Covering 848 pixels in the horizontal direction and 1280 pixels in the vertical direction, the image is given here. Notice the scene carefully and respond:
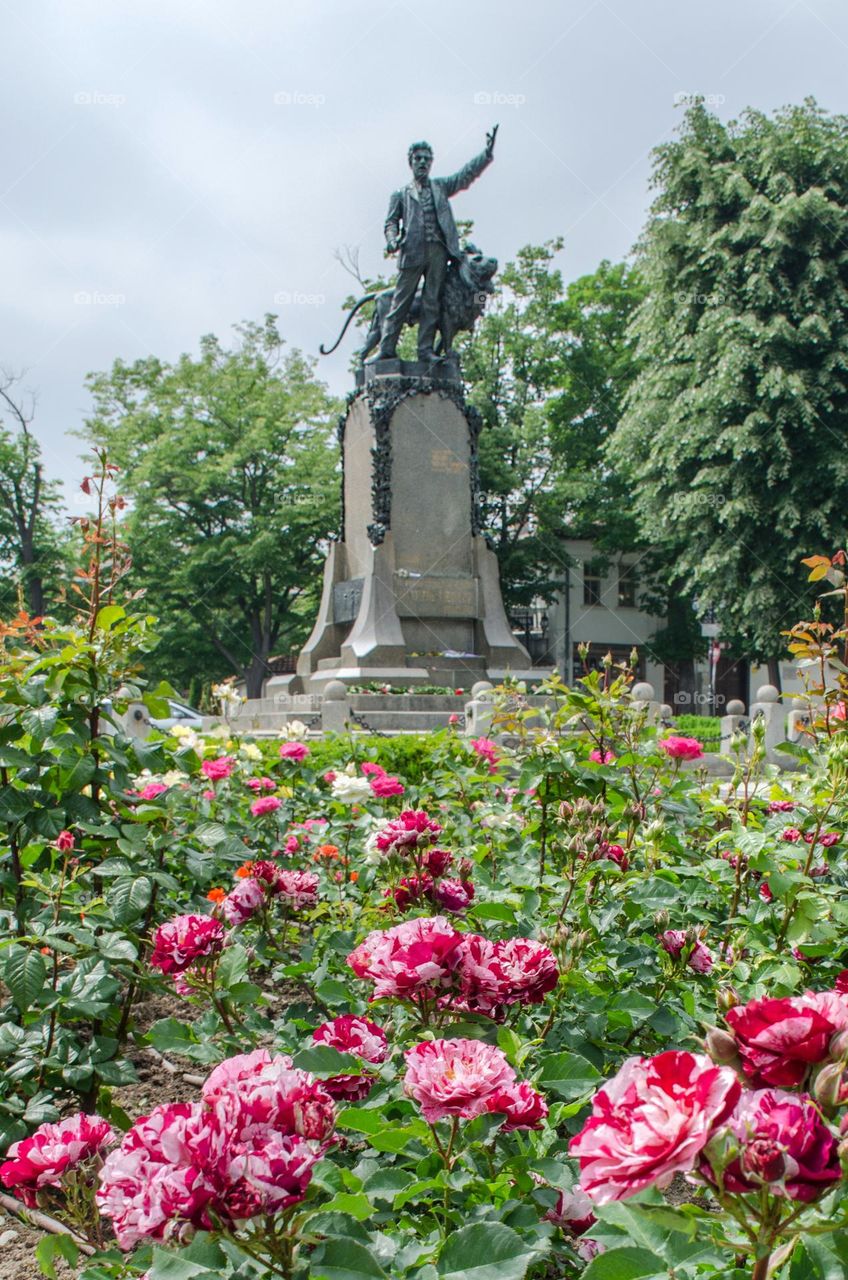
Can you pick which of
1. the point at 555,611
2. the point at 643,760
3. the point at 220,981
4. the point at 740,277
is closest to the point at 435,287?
the point at 740,277

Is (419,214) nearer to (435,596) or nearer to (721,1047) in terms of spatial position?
(435,596)

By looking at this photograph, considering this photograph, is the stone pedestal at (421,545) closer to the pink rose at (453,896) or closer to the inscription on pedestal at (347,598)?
the inscription on pedestal at (347,598)

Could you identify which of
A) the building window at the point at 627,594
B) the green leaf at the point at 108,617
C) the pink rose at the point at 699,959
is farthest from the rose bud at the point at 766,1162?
the building window at the point at 627,594

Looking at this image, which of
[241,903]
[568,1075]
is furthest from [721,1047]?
[241,903]

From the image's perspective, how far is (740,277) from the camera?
22547mm

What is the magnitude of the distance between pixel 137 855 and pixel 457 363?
52.4 ft

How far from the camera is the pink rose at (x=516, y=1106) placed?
1326 mm

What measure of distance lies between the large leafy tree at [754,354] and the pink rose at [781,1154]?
70.1 ft

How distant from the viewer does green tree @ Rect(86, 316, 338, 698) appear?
29.1 m

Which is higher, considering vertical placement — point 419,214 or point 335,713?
point 419,214

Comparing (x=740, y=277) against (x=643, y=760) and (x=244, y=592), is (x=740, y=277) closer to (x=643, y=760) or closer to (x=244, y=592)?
(x=244, y=592)

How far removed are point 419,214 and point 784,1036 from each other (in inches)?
698

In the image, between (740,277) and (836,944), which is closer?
(836,944)

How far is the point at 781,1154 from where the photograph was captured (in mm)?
838
